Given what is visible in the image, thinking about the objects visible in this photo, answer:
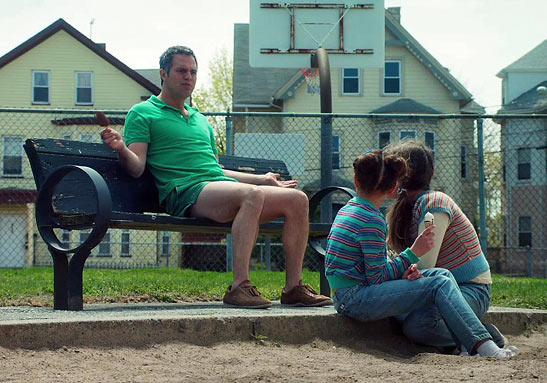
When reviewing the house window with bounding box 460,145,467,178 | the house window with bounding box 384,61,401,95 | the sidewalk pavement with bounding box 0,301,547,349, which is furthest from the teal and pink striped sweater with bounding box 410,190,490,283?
the house window with bounding box 384,61,401,95

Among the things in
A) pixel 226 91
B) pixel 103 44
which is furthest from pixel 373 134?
pixel 226 91

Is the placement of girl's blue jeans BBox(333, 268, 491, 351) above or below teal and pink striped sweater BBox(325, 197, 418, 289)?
below

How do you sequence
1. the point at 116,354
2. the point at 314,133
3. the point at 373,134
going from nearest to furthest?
1. the point at 116,354
2. the point at 314,133
3. the point at 373,134

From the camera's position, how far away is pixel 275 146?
9734 mm

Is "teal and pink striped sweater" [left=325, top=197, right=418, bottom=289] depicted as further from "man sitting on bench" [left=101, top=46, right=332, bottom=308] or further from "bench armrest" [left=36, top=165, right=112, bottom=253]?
"bench armrest" [left=36, top=165, right=112, bottom=253]

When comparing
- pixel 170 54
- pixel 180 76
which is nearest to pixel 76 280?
pixel 180 76

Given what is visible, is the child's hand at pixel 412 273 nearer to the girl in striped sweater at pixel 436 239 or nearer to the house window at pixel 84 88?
the girl in striped sweater at pixel 436 239

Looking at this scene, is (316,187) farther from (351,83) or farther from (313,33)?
(313,33)

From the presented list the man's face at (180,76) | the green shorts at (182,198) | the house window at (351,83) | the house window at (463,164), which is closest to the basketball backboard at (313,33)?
the man's face at (180,76)

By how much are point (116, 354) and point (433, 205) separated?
1.72 meters

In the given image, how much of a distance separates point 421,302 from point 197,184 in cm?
159

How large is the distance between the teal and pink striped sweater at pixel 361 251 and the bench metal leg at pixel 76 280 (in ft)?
4.40

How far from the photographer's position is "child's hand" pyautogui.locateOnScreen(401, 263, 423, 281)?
4.13 metres

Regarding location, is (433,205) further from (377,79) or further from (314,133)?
(377,79)
